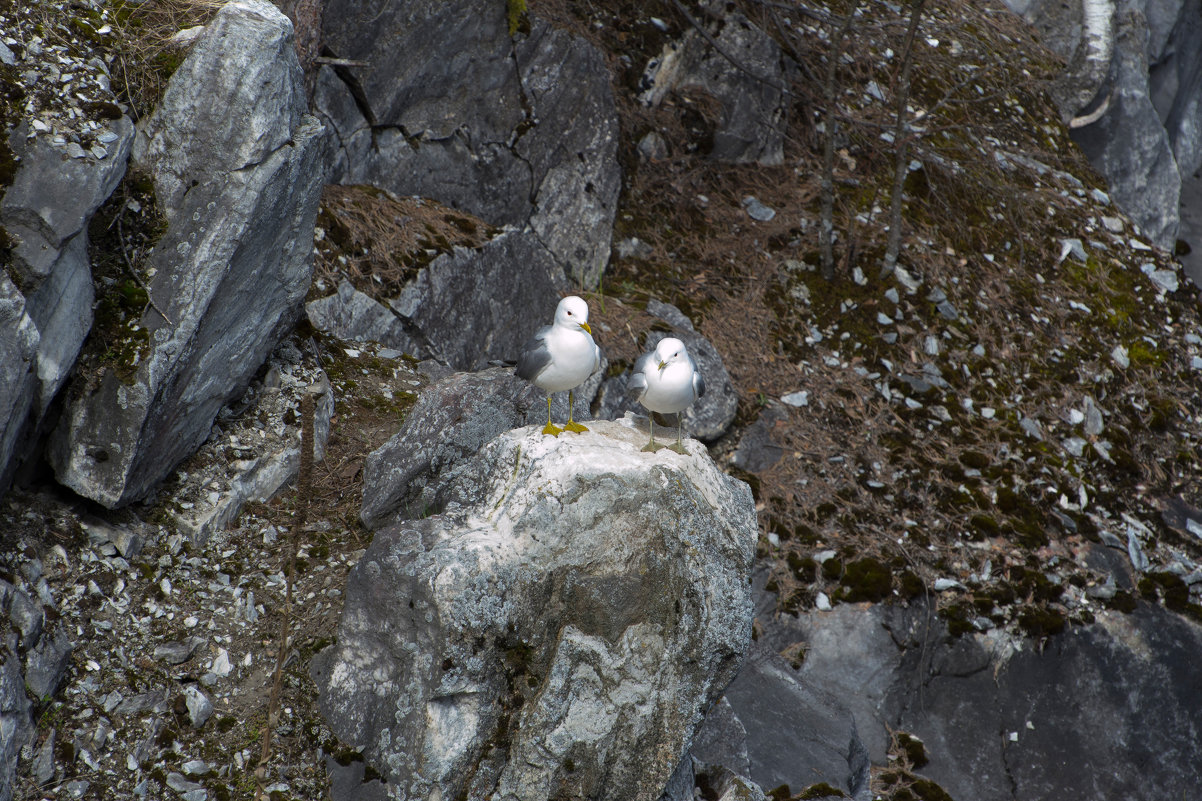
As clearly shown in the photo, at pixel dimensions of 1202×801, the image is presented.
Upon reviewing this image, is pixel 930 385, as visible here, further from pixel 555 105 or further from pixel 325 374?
pixel 325 374

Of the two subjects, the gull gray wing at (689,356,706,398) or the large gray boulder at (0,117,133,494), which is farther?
the gull gray wing at (689,356,706,398)

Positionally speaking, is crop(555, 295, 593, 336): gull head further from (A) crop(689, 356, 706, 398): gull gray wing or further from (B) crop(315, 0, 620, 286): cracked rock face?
(B) crop(315, 0, 620, 286): cracked rock face

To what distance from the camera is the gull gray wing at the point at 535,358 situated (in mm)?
5004

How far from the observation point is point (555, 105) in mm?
9984

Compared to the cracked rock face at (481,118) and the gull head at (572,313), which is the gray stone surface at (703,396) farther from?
the gull head at (572,313)

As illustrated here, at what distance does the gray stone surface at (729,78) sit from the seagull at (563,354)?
7.03 m

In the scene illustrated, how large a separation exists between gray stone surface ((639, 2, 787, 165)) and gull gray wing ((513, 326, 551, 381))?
23.4ft

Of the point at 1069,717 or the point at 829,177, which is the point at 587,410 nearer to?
the point at 829,177

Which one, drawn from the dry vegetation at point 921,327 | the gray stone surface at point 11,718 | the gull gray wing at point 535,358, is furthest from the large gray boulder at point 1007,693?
the gray stone surface at point 11,718

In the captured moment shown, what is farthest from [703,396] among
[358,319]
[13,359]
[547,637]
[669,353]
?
[13,359]

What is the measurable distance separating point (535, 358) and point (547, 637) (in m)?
1.60

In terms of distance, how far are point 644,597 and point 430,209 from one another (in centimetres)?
577

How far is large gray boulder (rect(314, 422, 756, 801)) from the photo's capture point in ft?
14.6

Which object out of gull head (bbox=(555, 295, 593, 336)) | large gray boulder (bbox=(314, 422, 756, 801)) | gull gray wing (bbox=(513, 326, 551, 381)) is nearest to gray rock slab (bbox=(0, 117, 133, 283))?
large gray boulder (bbox=(314, 422, 756, 801))
